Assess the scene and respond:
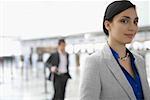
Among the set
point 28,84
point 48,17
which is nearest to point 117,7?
point 48,17

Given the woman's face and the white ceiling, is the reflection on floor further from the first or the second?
the woman's face

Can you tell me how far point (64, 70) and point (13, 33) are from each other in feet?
16.4

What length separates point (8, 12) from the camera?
9.62 metres

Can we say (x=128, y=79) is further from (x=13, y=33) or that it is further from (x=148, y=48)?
A: (x=13, y=33)

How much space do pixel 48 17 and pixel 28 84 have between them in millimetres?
2693

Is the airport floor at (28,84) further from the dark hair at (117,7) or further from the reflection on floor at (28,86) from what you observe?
the dark hair at (117,7)

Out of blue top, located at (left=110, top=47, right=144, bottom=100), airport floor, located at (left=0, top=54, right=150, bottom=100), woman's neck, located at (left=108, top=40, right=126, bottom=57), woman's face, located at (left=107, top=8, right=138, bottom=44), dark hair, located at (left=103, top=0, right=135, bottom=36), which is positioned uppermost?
dark hair, located at (left=103, top=0, right=135, bottom=36)

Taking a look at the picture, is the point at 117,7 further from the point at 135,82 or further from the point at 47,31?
the point at 47,31

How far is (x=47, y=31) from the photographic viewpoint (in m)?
8.97

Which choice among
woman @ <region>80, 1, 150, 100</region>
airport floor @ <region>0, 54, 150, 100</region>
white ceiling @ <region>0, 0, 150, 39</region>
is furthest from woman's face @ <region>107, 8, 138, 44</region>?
white ceiling @ <region>0, 0, 150, 39</region>

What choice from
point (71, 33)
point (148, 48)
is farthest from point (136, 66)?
point (71, 33)

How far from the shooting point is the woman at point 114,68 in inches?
54.4

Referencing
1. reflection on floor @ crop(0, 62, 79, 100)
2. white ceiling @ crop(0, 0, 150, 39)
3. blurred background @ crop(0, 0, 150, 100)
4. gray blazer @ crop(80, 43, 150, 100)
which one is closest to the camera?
gray blazer @ crop(80, 43, 150, 100)

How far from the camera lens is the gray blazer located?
138cm
